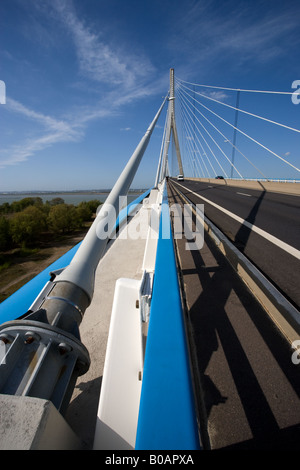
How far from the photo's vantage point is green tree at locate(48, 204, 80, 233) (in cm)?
4138

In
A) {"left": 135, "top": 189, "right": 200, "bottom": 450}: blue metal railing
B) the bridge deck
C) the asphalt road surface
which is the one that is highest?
{"left": 135, "top": 189, "right": 200, "bottom": 450}: blue metal railing

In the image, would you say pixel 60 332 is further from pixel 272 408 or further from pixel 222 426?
pixel 272 408

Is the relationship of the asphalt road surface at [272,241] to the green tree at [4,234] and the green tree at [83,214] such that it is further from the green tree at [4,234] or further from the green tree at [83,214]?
the green tree at [83,214]

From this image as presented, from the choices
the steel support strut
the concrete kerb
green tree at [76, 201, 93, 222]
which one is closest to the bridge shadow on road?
the concrete kerb

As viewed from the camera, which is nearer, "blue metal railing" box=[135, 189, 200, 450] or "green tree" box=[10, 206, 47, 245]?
"blue metal railing" box=[135, 189, 200, 450]

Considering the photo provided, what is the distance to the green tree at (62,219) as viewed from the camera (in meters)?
41.4

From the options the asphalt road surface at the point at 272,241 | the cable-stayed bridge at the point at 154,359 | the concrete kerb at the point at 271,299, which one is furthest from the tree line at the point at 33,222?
the concrete kerb at the point at 271,299

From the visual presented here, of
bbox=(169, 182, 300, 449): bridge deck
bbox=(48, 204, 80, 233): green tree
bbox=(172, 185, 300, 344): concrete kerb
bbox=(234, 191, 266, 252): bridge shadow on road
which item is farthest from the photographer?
bbox=(48, 204, 80, 233): green tree

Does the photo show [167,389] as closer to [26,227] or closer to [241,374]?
[241,374]

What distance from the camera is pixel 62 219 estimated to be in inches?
1649

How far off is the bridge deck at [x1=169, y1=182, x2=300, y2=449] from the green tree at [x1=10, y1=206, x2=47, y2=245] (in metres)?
38.3

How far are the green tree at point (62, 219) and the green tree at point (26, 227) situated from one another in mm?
2531

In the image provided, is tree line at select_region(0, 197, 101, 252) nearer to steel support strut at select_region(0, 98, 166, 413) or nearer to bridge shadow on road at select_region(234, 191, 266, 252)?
bridge shadow on road at select_region(234, 191, 266, 252)
